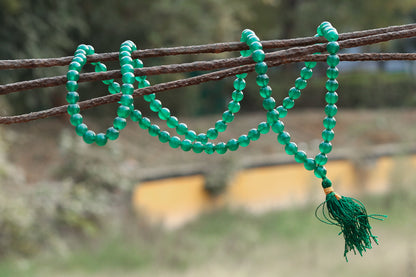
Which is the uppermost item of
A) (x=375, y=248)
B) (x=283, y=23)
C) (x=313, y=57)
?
(x=283, y=23)

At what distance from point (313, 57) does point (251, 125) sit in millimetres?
8055

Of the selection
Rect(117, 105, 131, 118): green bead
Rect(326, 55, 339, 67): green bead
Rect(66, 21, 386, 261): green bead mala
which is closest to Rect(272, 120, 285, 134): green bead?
Rect(66, 21, 386, 261): green bead mala

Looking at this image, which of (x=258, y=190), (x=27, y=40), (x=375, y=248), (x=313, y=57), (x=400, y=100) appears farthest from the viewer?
(x=400, y=100)

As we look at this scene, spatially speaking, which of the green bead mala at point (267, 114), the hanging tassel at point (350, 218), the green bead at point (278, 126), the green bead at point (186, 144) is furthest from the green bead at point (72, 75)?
the hanging tassel at point (350, 218)

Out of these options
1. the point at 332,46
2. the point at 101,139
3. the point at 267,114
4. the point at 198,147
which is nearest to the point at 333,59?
the point at 332,46

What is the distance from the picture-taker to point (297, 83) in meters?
0.81

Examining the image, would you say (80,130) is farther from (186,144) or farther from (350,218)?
(350,218)

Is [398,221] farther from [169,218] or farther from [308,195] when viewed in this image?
[169,218]

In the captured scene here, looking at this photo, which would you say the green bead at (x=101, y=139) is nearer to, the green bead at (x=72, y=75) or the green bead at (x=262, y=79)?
the green bead at (x=72, y=75)

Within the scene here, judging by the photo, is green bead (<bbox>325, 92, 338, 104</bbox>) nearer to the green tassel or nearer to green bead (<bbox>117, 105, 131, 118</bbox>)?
the green tassel

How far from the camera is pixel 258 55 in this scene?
744 mm

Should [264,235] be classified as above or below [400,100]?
below

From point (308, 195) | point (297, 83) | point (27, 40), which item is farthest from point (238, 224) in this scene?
point (297, 83)

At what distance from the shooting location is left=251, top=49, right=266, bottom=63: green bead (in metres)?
0.74
